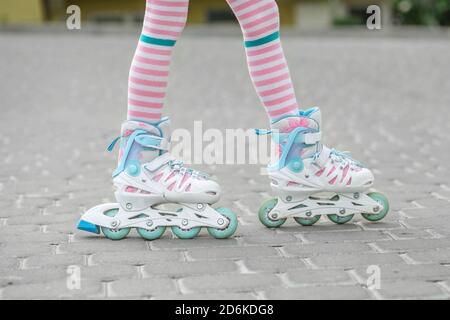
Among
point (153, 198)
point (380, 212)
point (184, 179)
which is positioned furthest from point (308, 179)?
point (153, 198)

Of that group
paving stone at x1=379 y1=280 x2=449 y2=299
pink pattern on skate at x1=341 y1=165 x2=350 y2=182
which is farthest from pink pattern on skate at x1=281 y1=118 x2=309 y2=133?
paving stone at x1=379 y1=280 x2=449 y2=299

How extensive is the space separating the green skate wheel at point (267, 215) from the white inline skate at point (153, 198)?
0.21 metres

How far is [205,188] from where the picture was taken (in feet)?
10.8

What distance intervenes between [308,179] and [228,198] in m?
0.90

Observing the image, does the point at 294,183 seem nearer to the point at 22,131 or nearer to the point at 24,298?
the point at 24,298

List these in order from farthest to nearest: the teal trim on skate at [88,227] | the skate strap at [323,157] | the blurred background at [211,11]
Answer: the blurred background at [211,11] → the skate strap at [323,157] → the teal trim on skate at [88,227]

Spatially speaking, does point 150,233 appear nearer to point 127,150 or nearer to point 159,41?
point 127,150

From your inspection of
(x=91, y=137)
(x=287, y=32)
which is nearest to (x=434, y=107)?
(x=91, y=137)

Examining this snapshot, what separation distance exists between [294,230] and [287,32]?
20.5 meters

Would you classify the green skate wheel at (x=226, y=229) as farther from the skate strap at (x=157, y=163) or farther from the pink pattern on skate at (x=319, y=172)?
the pink pattern on skate at (x=319, y=172)

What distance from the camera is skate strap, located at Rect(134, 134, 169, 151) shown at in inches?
129

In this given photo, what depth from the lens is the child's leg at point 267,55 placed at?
331cm

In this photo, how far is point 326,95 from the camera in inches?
387

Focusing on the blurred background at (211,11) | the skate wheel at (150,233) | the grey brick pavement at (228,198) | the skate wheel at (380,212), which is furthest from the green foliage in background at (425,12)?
the skate wheel at (150,233)
